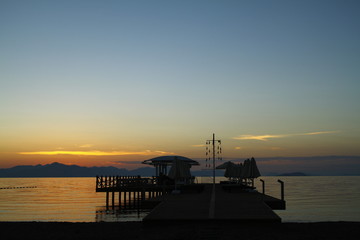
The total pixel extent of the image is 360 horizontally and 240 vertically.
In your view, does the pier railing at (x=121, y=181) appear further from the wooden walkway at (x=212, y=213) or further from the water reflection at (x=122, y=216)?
the wooden walkway at (x=212, y=213)

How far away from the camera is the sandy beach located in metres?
12.4

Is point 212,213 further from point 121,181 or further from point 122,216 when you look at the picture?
point 121,181

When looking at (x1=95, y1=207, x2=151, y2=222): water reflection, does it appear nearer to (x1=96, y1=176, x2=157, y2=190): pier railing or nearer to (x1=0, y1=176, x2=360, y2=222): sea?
(x1=0, y1=176, x2=360, y2=222): sea

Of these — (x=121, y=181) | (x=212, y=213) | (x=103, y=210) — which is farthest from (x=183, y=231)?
(x=103, y=210)

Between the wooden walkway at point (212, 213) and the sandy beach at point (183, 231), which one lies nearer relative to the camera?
the sandy beach at point (183, 231)

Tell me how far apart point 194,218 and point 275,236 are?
2.91m

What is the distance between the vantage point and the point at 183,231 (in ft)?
41.5

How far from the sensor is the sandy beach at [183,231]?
40.7ft

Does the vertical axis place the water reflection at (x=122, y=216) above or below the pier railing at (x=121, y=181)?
below

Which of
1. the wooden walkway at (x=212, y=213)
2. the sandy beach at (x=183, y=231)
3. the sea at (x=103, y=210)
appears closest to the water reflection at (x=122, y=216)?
the sea at (x=103, y=210)

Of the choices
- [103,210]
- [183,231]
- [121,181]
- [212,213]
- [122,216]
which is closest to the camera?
[183,231]

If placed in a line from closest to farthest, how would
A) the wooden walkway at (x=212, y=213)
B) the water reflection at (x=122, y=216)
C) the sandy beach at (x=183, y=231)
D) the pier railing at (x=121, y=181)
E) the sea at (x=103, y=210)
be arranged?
the sandy beach at (x=183, y=231)
the wooden walkway at (x=212, y=213)
the water reflection at (x=122, y=216)
the pier railing at (x=121, y=181)
the sea at (x=103, y=210)

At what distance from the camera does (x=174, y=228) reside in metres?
13.2

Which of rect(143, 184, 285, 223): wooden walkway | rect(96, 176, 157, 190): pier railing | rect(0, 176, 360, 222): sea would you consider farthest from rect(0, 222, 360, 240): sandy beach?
rect(96, 176, 157, 190): pier railing
